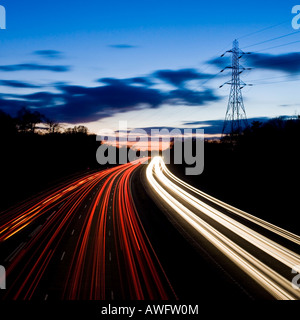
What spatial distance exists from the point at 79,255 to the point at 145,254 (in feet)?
13.0

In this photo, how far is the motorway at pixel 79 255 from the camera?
13945 mm

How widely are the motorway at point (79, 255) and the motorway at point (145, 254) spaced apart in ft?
0.16

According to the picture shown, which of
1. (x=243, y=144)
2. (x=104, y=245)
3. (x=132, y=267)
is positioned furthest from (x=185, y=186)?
(x=132, y=267)

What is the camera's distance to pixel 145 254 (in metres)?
18.8

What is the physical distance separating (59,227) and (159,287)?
13.5m

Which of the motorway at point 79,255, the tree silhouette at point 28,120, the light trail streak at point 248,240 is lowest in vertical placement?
the motorway at point 79,255

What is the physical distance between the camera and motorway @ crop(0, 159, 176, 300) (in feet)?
45.8

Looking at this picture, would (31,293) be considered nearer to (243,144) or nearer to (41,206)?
Result: (41,206)

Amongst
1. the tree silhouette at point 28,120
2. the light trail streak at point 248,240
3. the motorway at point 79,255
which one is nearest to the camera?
the motorway at point 79,255

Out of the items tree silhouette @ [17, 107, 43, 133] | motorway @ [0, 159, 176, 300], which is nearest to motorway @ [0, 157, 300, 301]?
motorway @ [0, 159, 176, 300]

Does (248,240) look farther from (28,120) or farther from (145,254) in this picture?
(28,120)

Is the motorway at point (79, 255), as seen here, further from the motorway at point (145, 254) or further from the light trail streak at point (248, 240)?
the light trail streak at point (248, 240)

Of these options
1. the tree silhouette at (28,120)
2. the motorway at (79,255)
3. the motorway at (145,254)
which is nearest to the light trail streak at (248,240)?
the motorway at (145,254)

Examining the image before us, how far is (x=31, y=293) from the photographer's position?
13.7 m
